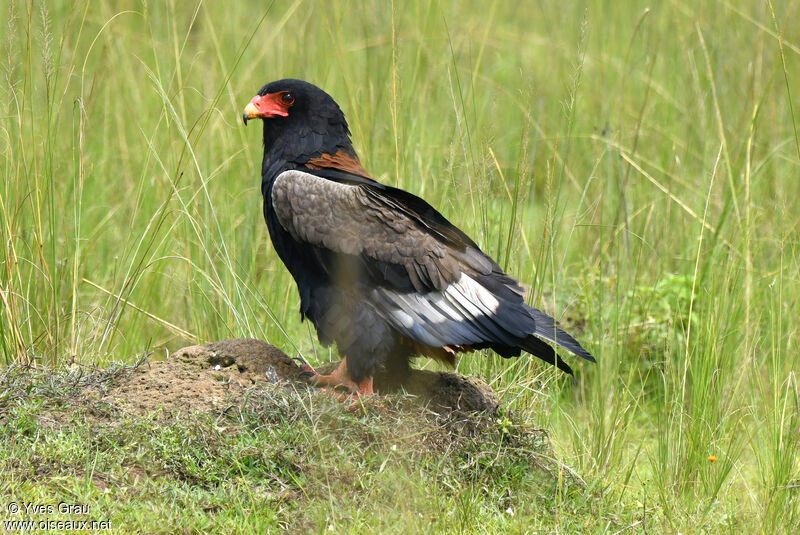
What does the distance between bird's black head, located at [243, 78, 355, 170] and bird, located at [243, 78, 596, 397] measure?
24 centimetres

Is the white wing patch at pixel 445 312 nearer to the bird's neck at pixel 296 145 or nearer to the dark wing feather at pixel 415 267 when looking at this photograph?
the dark wing feather at pixel 415 267

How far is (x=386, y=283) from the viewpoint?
4180 millimetres

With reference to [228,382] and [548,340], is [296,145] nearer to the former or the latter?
[228,382]

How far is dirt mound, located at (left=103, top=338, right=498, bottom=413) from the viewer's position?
3854mm

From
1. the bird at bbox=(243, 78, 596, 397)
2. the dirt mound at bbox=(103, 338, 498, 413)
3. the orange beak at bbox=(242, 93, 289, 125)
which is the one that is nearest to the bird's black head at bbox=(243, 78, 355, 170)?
the orange beak at bbox=(242, 93, 289, 125)

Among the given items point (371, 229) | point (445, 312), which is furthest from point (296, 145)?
point (445, 312)

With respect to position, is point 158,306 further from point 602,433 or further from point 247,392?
point 602,433

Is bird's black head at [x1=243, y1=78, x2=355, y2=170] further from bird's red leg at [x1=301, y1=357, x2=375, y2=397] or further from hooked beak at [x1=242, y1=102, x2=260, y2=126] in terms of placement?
bird's red leg at [x1=301, y1=357, x2=375, y2=397]

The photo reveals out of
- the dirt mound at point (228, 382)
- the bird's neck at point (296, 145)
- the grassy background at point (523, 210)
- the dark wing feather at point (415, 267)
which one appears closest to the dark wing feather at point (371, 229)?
the dark wing feather at point (415, 267)

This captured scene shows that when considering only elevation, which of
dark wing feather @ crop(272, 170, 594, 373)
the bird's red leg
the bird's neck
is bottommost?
the bird's red leg

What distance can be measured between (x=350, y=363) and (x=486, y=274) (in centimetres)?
69

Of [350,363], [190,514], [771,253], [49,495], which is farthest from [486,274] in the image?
[771,253]

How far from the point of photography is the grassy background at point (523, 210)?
435 centimetres

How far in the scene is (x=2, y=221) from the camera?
445 cm
